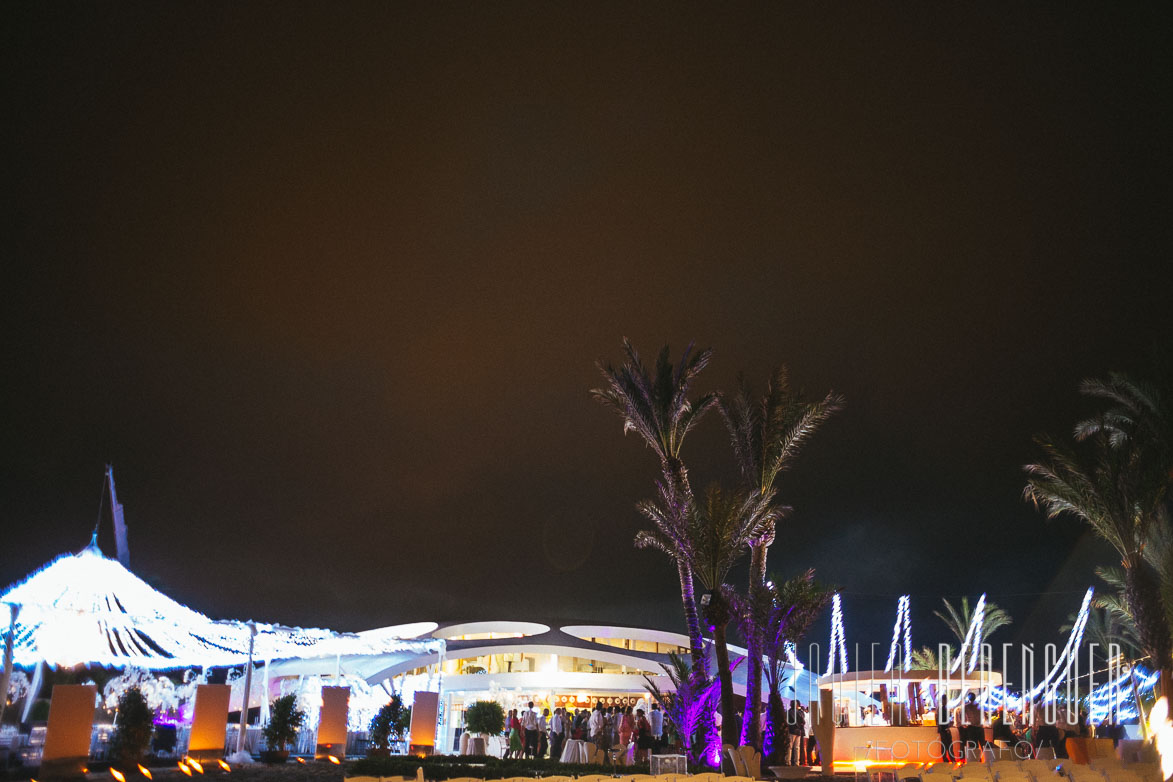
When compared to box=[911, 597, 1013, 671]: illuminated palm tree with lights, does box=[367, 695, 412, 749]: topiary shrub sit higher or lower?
lower

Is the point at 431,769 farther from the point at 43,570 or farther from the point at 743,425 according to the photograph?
the point at 743,425

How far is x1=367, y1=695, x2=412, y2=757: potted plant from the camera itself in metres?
21.9

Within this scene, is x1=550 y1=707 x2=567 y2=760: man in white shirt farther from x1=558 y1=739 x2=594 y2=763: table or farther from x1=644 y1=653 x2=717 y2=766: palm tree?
x1=644 y1=653 x2=717 y2=766: palm tree

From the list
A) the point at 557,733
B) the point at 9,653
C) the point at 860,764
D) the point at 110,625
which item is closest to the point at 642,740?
the point at 557,733

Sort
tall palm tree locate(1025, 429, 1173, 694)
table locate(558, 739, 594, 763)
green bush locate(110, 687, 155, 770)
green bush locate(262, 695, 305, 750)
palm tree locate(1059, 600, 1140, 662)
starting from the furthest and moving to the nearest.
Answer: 1. palm tree locate(1059, 600, 1140, 662)
2. table locate(558, 739, 594, 763)
3. green bush locate(262, 695, 305, 750)
4. tall palm tree locate(1025, 429, 1173, 694)
5. green bush locate(110, 687, 155, 770)

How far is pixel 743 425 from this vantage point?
985 inches

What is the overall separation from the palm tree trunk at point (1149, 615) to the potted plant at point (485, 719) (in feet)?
48.7

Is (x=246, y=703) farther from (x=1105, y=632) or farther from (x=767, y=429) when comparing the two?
(x=1105, y=632)

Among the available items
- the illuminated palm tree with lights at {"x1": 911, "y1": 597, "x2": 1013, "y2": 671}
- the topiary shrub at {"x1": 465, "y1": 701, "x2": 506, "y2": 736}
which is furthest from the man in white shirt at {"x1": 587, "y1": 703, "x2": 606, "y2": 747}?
the illuminated palm tree with lights at {"x1": 911, "y1": 597, "x2": 1013, "y2": 671}

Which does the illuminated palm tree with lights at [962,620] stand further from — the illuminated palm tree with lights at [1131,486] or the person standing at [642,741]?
the person standing at [642,741]

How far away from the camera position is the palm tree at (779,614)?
839 inches

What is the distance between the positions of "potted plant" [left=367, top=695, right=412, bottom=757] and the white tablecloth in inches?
155

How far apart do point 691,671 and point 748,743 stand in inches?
77.1

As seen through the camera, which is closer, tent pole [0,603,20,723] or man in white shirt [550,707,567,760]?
tent pole [0,603,20,723]
